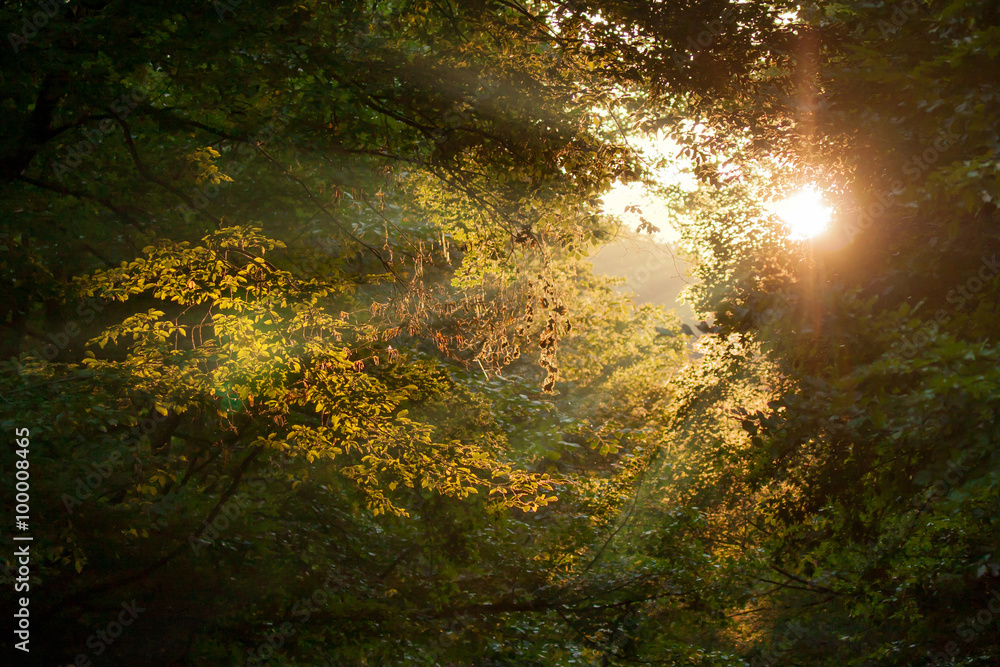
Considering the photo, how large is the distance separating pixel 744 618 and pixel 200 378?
1140 centimetres

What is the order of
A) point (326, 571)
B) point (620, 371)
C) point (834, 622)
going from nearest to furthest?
point (326, 571) < point (834, 622) < point (620, 371)

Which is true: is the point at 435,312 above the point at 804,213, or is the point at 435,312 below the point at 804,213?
below

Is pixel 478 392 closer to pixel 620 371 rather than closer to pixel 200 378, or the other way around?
→ pixel 200 378

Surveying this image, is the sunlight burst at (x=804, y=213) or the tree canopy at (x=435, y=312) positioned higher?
the sunlight burst at (x=804, y=213)

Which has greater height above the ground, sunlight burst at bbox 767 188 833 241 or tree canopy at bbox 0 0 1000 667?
sunlight burst at bbox 767 188 833 241

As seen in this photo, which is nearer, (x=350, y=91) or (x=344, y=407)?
(x=350, y=91)

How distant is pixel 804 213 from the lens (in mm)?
7949

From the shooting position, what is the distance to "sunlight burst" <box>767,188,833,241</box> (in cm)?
735

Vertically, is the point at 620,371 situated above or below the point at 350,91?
above

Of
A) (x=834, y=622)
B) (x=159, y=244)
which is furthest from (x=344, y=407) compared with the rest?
(x=834, y=622)

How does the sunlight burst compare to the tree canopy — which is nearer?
the tree canopy

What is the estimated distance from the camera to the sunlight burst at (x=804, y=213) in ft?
24.1

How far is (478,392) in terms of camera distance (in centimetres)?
1051

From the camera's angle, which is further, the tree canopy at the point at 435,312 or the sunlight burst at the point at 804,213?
the sunlight burst at the point at 804,213
